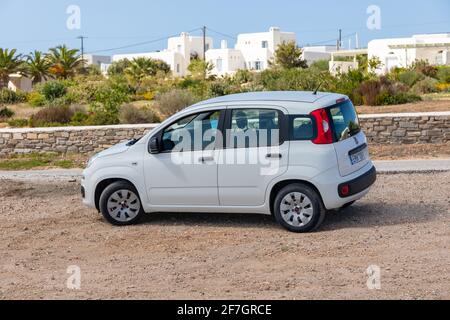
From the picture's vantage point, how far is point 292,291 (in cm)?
685

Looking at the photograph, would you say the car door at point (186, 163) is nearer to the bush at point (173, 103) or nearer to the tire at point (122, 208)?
the tire at point (122, 208)

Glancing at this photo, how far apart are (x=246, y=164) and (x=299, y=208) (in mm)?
870

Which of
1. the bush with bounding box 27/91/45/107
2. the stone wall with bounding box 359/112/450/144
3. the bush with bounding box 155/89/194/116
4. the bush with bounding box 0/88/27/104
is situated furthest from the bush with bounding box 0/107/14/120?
the stone wall with bounding box 359/112/450/144

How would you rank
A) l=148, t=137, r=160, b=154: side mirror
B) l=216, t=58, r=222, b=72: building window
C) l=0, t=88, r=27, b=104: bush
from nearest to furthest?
l=148, t=137, r=160, b=154: side mirror → l=0, t=88, r=27, b=104: bush → l=216, t=58, r=222, b=72: building window

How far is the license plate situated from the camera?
31.3 feet

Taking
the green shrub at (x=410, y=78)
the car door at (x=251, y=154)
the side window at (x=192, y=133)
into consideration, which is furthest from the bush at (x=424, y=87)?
the car door at (x=251, y=154)

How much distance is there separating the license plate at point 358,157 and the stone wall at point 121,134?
7.26 metres

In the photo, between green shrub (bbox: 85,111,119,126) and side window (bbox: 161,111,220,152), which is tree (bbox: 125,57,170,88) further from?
Result: side window (bbox: 161,111,220,152)

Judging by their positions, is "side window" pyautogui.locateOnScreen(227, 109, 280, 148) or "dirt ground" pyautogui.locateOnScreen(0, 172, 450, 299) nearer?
"dirt ground" pyautogui.locateOnScreen(0, 172, 450, 299)

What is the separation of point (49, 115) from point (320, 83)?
29.5 ft

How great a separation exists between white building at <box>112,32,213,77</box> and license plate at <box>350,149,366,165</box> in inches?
3167

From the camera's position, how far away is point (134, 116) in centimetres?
2120
